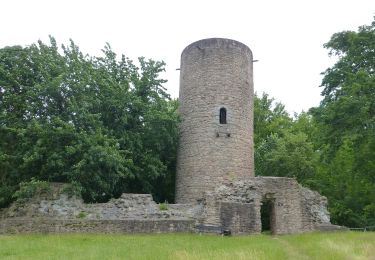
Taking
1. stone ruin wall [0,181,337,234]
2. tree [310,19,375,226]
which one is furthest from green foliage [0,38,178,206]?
tree [310,19,375,226]

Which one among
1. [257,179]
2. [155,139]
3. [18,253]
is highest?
[155,139]

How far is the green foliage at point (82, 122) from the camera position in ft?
56.8

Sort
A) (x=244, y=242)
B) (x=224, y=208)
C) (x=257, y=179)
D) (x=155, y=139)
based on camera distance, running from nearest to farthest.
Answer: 1. (x=244, y=242)
2. (x=224, y=208)
3. (x=257, y=179)
4. (x=155, y=139)

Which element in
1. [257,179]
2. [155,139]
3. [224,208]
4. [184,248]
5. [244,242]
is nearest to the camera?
[184,248]

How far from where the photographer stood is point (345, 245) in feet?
42.2

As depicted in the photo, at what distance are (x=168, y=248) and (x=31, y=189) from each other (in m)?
7.18

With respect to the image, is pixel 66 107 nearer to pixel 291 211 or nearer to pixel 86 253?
pixel 86 253

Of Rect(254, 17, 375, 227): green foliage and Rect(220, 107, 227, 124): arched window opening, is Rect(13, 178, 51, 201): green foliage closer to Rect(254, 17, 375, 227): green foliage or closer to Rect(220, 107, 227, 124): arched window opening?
Rect(220, 107, 227, 124): arched window opening

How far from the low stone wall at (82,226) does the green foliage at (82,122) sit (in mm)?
1665

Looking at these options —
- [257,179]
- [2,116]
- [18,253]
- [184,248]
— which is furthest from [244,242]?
[2,116]

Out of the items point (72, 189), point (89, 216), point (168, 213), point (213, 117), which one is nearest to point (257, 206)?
point (168, 213)

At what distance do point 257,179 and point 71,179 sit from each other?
7.67 m

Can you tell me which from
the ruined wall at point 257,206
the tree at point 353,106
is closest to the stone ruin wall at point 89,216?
the ruined wall at point 257,206

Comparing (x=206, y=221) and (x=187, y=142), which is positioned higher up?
(x=187, y=142)
